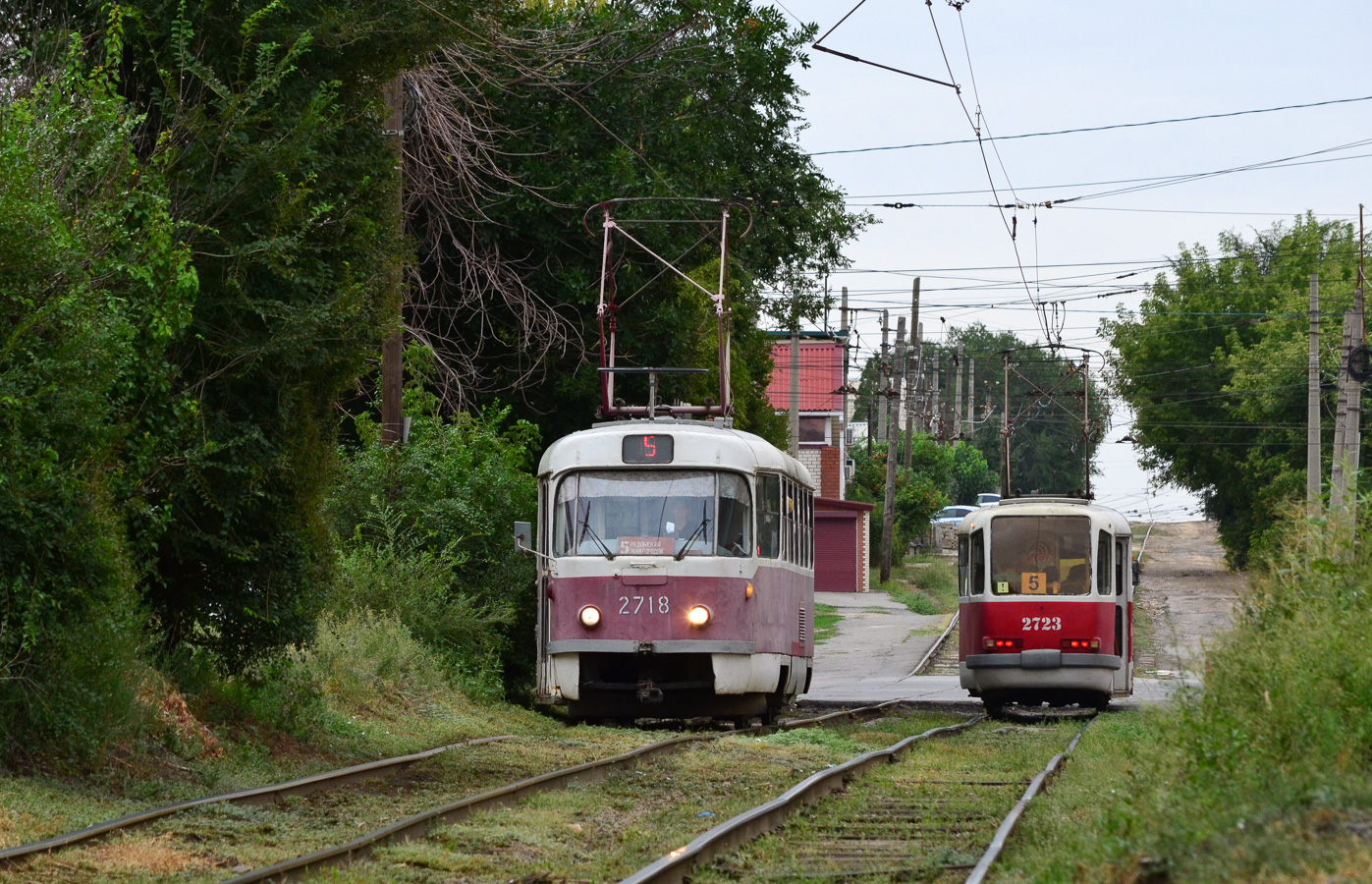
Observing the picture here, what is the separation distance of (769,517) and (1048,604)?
5719mm

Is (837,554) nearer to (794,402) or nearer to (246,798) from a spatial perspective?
(794,402)

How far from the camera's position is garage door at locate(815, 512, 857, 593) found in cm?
5588

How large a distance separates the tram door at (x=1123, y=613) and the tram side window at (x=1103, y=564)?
0.13 meters

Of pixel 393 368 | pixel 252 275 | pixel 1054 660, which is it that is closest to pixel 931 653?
pixel 1054 660

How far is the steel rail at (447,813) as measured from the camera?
793 cm

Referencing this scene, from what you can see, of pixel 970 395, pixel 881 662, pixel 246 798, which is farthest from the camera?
pixel 970 395

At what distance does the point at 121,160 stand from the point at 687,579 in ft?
22.7

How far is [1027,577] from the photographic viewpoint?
72.2 ft

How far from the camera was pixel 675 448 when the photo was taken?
1697 cm

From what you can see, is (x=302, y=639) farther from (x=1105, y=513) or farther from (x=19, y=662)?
(x=1105, y=513)

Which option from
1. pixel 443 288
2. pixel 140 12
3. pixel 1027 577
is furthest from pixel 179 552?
pixel 443 288

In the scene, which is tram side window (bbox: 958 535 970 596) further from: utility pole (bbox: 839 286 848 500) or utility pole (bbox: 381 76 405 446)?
utility pole (bbox: 839 286 848 500)

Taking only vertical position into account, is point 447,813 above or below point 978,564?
below

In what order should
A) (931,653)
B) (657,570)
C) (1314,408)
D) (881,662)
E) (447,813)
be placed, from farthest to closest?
(1314,408) < (931,653) < (881,662) < (657,570) < (447,813)
